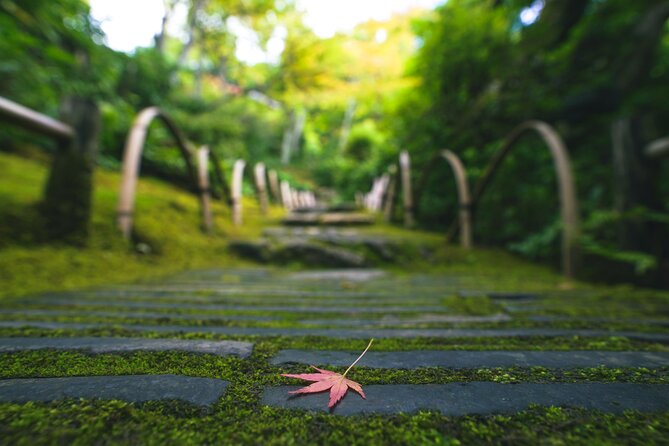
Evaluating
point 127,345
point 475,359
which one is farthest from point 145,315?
point 475,359

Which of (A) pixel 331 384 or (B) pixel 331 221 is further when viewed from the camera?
(B) pixel 331 221

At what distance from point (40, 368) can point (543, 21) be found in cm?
692

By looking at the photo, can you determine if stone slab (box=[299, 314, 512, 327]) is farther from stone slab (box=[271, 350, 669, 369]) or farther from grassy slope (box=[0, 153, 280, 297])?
grassy slope (box=[0, 153, 280, 297])

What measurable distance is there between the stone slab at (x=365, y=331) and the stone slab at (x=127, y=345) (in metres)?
0.11

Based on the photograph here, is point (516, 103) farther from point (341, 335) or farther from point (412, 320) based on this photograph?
point (341, 335)

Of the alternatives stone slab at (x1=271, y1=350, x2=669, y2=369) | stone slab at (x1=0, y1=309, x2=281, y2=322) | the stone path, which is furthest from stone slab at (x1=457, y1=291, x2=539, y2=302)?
stone slab at (x1=0, y1=309, x2=281, y2=322)

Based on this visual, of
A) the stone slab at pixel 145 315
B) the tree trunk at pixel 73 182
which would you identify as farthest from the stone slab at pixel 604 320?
the tree trunk at pixel 73 182

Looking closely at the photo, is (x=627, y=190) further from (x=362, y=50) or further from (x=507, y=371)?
(x=362, y=50)

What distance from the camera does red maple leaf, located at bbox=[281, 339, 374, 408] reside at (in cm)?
60

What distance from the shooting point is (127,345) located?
0.85 metres

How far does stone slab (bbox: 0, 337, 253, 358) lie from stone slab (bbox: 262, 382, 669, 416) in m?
0.28

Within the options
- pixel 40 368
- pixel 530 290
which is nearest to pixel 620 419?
pixel 40 368

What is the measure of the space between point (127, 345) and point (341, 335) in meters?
0.66

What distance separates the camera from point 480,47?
4.63m
